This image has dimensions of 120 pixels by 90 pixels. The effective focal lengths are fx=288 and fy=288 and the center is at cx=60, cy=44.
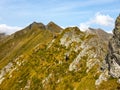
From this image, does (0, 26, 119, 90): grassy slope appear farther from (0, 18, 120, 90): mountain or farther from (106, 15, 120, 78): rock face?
(106, 15, 120, 78): rock face

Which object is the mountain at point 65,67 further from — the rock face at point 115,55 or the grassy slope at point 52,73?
the rock face at point 115,55

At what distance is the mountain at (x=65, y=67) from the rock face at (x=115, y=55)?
6.10 feet

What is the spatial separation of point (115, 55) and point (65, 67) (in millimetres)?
25160

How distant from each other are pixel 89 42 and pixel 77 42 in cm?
744

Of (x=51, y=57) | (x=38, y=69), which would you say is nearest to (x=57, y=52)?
(x=51, y=57)

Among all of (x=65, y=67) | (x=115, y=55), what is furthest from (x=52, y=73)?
(x=115, y=55)

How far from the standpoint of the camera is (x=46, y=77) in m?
104

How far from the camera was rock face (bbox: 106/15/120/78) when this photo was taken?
82.2 m

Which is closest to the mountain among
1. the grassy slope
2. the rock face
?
the grassy slope

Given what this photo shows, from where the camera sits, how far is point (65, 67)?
4102 inches

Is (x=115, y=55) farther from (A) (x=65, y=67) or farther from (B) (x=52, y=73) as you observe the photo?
(B) (x=52, y=73)

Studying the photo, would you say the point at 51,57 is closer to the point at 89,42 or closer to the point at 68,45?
the point at 68,45

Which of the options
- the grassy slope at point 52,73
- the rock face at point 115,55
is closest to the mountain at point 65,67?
the grassy slope at point 52,73

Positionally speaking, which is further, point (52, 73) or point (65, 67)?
point (65, 67)
